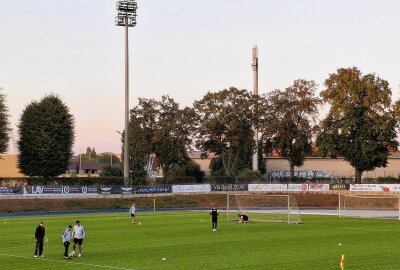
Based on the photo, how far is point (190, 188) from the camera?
330 feet

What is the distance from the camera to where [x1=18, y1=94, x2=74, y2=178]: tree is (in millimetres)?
103938

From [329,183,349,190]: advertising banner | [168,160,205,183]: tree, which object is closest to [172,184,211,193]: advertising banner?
[168,160,205,183]: tree

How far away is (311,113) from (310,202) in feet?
80.9

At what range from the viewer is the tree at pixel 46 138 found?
341ft

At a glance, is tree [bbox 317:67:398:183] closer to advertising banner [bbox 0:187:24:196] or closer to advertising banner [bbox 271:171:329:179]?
advertising banner [bbox 271:171:329:179]

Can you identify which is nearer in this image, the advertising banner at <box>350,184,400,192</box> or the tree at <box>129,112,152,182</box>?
the advertising banner at <box>350,184,400,192</box>

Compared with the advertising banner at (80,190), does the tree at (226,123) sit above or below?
above

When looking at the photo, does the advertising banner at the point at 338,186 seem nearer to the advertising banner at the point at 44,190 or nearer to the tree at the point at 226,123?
the tree at the point at 226,123

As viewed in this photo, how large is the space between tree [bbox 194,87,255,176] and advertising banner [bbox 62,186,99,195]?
100 ft

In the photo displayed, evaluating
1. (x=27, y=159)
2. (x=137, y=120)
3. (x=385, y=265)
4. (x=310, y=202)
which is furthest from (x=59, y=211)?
(x=385, y=265)

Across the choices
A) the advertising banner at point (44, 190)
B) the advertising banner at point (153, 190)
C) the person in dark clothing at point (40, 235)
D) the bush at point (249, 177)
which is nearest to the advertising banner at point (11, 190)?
the advertising banner at point (44, 190)

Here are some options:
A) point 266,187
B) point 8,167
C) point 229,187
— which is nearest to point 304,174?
point 266,187

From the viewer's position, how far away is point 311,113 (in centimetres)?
12206

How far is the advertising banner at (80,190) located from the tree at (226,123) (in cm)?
3055
